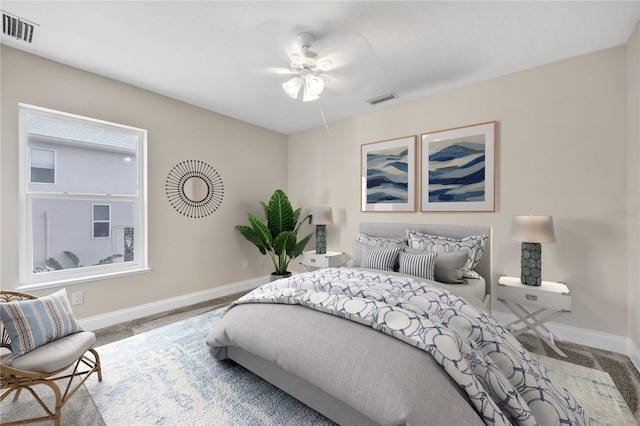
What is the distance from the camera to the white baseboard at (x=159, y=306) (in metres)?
2.71

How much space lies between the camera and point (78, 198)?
2.68 meters

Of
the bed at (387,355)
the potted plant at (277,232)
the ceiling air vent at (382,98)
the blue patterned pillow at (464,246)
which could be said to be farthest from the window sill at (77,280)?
the ceiling air vent at (382,98)

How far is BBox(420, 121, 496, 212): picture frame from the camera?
2.86m

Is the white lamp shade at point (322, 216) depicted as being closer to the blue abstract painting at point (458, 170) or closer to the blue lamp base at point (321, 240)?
the blue lamp base at point (321, 240)

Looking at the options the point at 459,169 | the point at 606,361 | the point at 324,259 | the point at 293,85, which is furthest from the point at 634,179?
the point at 324,259

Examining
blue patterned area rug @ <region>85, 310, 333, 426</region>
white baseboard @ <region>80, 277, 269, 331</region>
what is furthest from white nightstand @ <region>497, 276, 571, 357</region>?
white baseboard @ <region>80, 277, 269, 331</region>

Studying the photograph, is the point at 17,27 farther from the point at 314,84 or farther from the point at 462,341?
the point at 462,341

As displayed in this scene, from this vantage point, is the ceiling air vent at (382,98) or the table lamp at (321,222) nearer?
the ceiling air vent at (382,98)

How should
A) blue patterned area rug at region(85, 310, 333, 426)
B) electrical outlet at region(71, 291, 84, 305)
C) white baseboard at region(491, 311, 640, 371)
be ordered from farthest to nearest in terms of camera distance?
electrical outlet at region(71, 291, 84, 305), white baseboard at region(491, 311, 640, 371), blue patterned area rug at region(85, 310, 333, 426)

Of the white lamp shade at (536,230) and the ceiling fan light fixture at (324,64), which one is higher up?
the ceiling fan light fixture at (324,64)

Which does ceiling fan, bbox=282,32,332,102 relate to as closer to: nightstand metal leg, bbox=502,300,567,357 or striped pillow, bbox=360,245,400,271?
striped pillow, bbox=360,245,400,271

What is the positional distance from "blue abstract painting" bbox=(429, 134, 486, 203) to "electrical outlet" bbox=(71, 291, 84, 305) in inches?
147

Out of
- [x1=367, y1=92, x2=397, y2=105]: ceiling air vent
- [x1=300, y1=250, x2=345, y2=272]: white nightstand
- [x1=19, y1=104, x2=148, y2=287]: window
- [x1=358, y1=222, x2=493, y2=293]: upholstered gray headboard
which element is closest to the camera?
[x1=19, y1=104, x2=148, y2=287]: window

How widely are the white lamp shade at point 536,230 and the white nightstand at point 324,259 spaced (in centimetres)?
209
